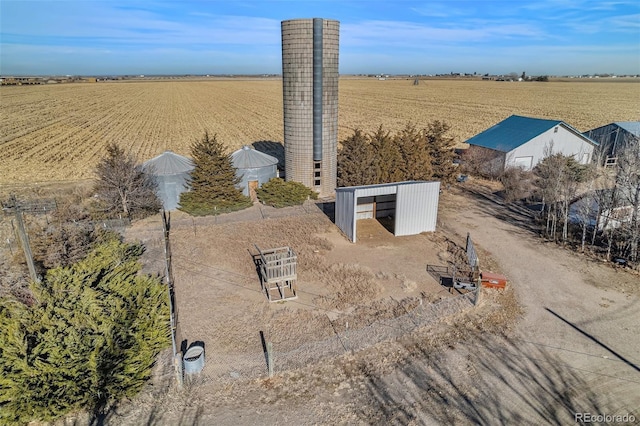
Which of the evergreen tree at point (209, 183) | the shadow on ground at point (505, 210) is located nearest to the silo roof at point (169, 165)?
the evergreen tree at point (209, 183)

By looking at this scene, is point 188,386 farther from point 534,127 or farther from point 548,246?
point 534,127

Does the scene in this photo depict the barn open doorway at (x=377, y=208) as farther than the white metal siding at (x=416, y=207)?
Yes

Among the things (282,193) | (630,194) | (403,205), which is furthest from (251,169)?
(630,194)

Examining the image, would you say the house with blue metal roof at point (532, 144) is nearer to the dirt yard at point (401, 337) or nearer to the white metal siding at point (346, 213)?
the dirt yard at point (401, 337)

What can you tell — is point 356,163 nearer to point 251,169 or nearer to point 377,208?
point 377,208

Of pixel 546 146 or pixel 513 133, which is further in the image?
pixel 513 133

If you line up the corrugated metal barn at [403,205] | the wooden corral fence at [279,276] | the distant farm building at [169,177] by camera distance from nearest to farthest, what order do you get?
the wooden corral fence at [279,276] < the corrugated metal barn at [403,205] < the distant farm building at [169,177]

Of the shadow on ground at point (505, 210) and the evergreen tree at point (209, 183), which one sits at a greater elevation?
the evergreen tree at point (209, 183)
